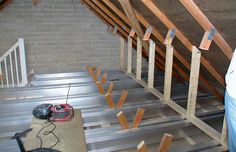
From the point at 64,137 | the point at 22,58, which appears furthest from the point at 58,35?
the point at 64,137

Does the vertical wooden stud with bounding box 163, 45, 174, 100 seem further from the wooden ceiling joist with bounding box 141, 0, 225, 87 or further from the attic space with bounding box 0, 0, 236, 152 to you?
the wooden ceiling joist with bounding box 141, 0, 225, 87

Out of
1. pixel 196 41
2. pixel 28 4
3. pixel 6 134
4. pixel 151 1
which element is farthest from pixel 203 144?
pixel 28 4

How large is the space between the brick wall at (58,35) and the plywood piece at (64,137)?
121 inches

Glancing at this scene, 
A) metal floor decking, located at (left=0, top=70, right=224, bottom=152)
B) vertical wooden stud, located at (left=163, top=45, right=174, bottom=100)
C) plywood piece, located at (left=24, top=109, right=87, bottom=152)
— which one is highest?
vertical wooden stud, located at (left=163, top=45, right=174, bottom=100)

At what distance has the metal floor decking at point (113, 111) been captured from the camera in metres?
1.69

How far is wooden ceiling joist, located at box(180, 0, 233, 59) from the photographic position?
1.18 m

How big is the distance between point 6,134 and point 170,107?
168cm

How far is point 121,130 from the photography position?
181cm

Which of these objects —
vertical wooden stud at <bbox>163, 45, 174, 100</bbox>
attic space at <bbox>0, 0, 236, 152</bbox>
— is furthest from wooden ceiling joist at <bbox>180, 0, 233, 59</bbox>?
vertical wooden stud at <bbox>163, 45, 174, 100</bbox>

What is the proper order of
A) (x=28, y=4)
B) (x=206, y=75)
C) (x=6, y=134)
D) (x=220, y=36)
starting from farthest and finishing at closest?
(x=28, y=4)
(x=206, y=75)
(x=6, y=134)
(x=220, y=36)

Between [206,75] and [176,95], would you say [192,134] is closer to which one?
[206,75]

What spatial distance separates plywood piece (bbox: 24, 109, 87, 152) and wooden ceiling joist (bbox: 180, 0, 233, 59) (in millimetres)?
968

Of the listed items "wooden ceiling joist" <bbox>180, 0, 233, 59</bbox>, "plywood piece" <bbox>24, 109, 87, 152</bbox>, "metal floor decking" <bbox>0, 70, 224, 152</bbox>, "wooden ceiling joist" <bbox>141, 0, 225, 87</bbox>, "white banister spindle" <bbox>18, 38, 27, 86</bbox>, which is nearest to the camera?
"plywood piece" <bbox>24, 109, 87, 152</bbox>

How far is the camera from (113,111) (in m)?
2.22
